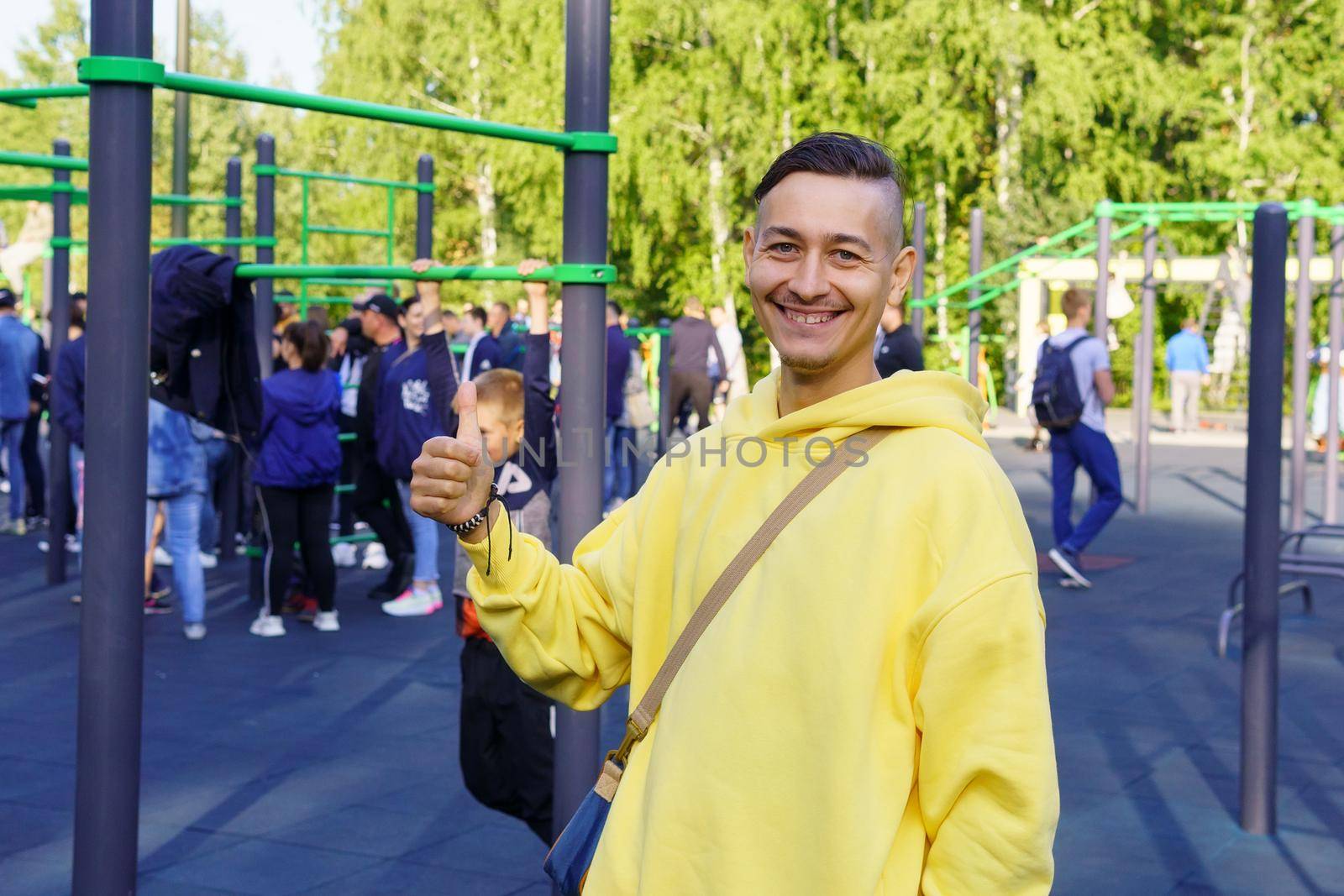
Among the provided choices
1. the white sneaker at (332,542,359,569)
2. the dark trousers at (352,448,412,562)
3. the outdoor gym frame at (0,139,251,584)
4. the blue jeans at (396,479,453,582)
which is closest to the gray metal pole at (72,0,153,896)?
the blue jeans at (396,479,453,582)

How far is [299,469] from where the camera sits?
8.41 meters

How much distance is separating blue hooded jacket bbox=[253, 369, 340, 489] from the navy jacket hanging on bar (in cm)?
78

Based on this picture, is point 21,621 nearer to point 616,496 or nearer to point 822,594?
point 616,496

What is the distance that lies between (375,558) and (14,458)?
11.0ft

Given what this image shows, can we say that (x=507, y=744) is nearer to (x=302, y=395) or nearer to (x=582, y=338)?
(x=582, y=338)

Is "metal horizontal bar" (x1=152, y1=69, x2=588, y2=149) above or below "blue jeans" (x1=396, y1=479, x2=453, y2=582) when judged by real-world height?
above

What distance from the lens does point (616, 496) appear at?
14.2 m

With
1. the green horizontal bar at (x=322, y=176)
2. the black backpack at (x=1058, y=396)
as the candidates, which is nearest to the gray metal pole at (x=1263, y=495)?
the black backpack at (x=1058, y=396)

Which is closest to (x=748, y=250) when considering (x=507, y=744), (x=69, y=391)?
(x=507, y=744)

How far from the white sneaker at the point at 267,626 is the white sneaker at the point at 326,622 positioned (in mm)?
187

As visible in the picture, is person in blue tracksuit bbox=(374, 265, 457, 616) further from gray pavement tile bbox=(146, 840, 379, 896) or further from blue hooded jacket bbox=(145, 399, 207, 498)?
gray pavement tile bbox=(146, 840, 379, 896)

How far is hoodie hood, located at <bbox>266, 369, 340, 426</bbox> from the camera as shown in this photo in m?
8.34

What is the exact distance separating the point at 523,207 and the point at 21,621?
26.0m

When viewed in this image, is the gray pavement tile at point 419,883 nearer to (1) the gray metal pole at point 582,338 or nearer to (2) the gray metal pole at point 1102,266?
(1) the gray metal pole at point 582,338
